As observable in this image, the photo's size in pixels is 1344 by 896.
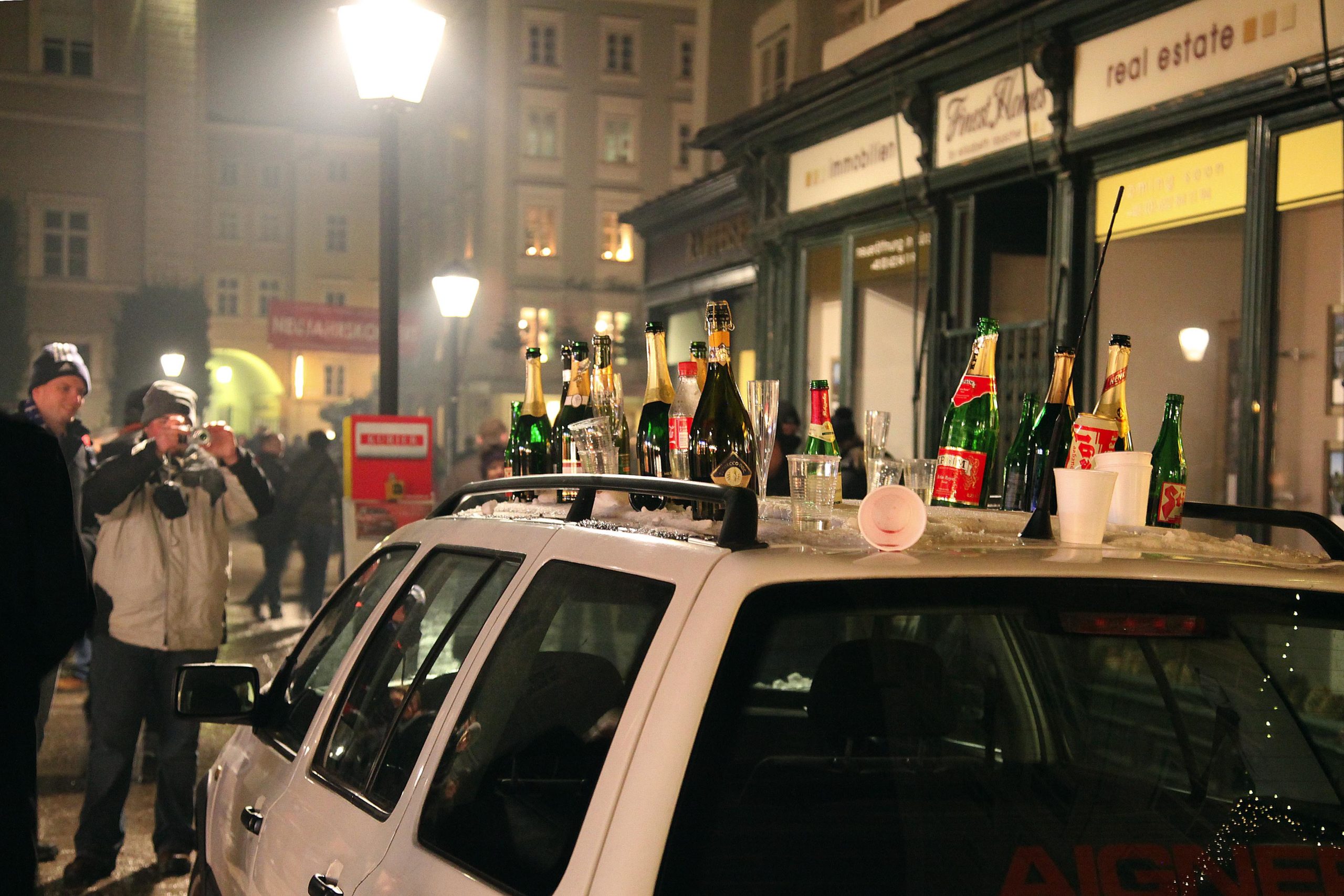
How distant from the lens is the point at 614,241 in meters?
52.6

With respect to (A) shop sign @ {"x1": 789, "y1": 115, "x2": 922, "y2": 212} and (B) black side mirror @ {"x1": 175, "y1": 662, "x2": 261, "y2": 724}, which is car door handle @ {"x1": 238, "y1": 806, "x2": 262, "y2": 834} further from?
(A) shop sign @ {"x1": 789, "y1": 115, "x2": 922, "y2": 212}

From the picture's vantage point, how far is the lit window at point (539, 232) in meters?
51.0

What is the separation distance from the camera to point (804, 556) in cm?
182

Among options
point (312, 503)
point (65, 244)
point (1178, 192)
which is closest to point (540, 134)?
point (65, 244)

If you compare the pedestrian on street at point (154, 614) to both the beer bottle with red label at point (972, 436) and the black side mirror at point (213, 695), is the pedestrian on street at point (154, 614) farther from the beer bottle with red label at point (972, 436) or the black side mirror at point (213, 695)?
the beer bottle with red label at point (972, 436)

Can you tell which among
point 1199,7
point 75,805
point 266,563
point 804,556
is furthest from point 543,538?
point 266,563

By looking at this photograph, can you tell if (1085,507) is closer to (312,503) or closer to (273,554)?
(312,503)

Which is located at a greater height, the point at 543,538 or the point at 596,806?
the point at 543,538

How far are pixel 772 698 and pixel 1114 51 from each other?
7.20 meters

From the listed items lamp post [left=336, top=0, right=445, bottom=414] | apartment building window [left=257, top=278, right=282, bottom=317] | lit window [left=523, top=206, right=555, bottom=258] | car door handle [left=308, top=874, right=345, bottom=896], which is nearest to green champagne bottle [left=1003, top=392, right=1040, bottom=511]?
car door handle [left=308, top=874, right=345, bottom=896]

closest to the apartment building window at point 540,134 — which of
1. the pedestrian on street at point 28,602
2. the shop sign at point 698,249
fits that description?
the shop sign at point 698,249

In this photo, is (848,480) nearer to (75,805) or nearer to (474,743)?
(75,805)

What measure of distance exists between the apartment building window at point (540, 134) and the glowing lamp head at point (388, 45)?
4457cm

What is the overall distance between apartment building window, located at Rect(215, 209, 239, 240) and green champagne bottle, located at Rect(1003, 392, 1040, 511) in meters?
64.2
